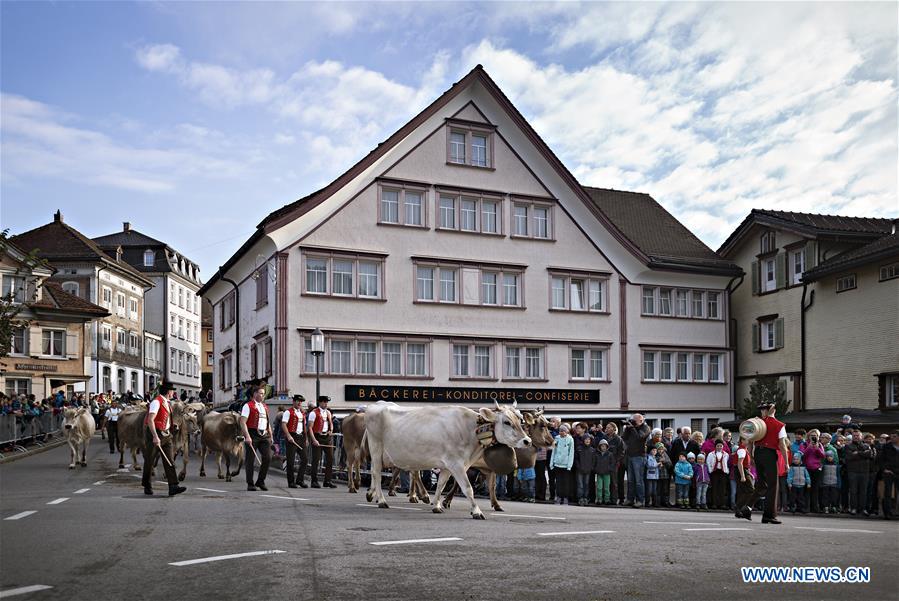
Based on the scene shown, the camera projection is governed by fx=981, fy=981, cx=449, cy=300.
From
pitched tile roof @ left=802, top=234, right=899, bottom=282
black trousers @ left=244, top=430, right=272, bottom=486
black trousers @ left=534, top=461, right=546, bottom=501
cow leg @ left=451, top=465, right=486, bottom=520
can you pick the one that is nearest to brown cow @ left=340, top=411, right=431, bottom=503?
black trousers @ left=244, top=430, right=272, bottom=486

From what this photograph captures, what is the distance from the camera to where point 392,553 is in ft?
34.1

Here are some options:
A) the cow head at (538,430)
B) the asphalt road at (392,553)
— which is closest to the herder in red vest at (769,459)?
the asphalt road at (392,553)

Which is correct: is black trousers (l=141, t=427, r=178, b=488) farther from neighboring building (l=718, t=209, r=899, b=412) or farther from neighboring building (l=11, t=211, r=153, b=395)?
neighboring building (l=11, t=211, r=153, b=395)

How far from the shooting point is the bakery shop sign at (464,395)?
39.2m

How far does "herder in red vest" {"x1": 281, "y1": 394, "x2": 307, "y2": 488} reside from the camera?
72.8 ft

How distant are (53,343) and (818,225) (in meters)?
46.7

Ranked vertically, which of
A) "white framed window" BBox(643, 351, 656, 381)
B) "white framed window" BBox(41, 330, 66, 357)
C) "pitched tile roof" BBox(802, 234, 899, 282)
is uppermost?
"pitched tile roof" BBox(802, 234, 899, 282)

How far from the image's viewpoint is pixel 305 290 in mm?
38500

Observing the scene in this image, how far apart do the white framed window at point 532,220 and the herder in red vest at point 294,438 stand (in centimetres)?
2221

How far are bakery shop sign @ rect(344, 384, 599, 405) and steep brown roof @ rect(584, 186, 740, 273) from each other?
7.54m

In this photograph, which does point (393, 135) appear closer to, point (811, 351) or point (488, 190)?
point (488, 190)

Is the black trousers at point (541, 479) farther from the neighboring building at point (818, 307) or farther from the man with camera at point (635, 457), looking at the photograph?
the neighboring building at point (818, 307)

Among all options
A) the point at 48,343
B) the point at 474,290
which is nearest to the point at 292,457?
the point at 474,290

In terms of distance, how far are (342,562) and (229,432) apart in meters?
14.2
